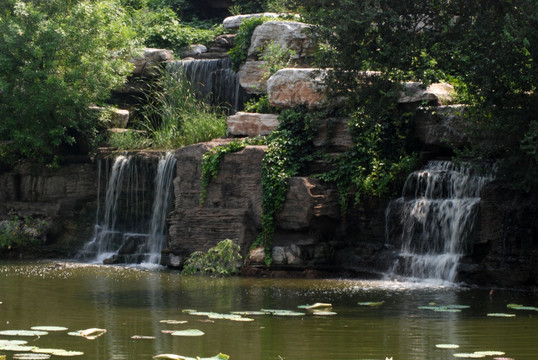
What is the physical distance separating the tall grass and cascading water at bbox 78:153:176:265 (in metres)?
0.89

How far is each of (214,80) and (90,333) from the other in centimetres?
1288

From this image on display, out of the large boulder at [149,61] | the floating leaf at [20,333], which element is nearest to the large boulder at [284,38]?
the large boulder at [149,61]

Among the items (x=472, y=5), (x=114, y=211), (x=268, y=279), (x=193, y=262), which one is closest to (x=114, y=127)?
(x=114, y=211)

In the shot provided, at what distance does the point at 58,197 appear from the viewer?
1775 cm

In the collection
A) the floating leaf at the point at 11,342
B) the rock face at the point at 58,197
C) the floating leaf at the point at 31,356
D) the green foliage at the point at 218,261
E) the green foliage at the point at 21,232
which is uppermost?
the rock face at the point at 58,197

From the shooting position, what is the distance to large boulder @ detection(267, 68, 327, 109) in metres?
15.2

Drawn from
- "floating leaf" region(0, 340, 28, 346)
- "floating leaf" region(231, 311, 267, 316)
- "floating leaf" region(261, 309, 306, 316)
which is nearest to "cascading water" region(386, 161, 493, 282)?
"floating leaf" region(261, 309, 306, 316)

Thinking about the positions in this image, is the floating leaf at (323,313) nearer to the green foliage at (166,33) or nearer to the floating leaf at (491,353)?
the floating leaf at (491,353)

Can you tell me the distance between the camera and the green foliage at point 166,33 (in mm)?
23094

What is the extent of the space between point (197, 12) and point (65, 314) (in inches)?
824

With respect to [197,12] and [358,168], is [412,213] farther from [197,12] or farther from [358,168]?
[197,12]

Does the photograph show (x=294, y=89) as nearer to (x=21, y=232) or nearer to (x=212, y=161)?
(x=212, y=161)

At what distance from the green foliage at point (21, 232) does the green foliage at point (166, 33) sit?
7082 millimetres

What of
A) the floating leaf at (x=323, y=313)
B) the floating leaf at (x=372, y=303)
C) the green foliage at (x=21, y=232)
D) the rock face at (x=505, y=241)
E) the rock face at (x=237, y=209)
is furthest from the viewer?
the green foliage at (x=21, y=232)
